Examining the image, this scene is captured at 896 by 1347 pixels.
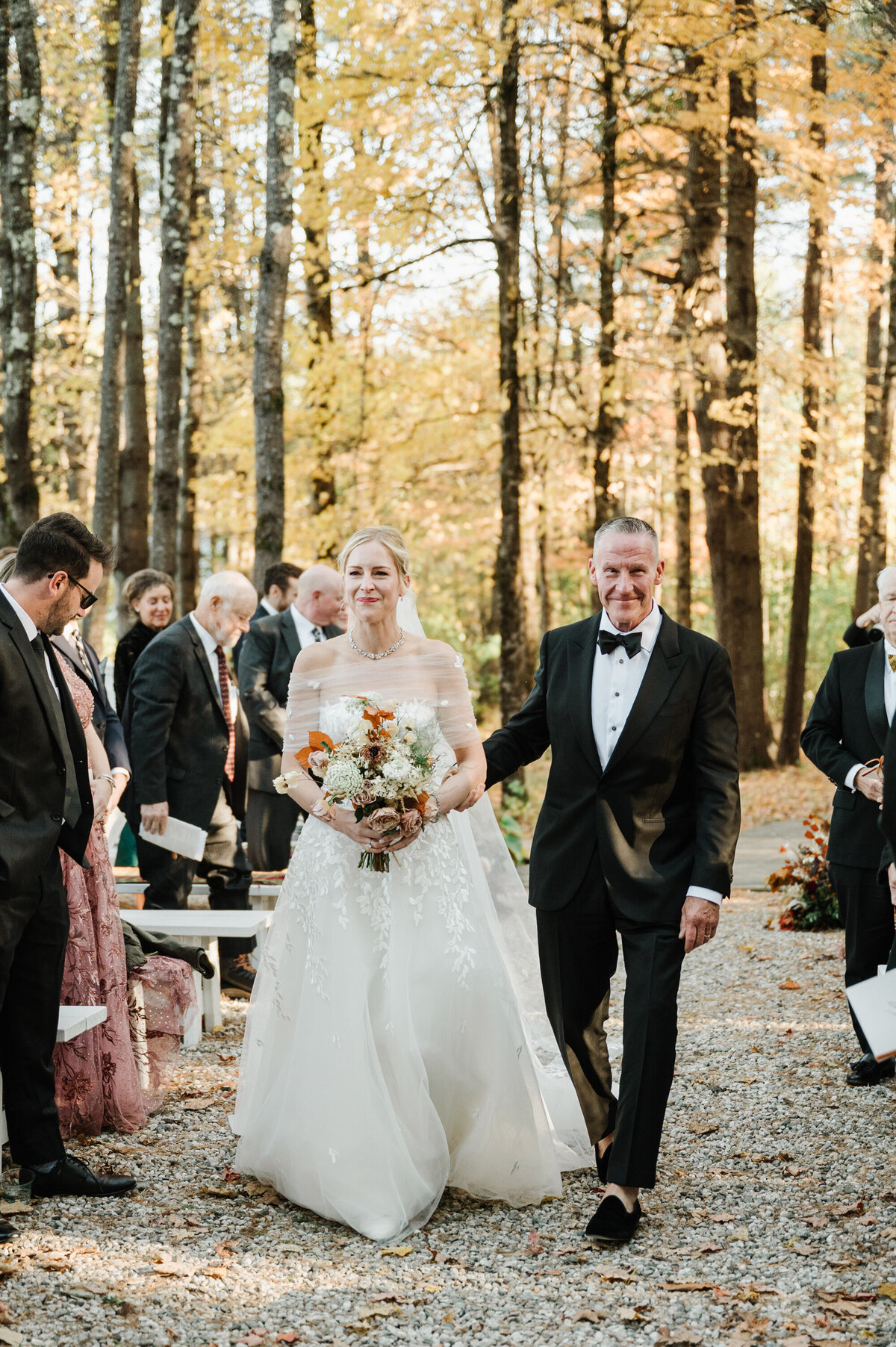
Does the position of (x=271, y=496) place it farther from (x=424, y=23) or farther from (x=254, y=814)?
(x=424, y=23)

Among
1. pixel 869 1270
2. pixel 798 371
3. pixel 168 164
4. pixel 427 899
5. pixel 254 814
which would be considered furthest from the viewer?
pixel 798 371

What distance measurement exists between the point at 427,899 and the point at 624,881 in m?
0.78

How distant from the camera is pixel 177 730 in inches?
Result: 284

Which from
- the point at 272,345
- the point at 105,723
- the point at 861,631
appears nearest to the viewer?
the point at 105,723

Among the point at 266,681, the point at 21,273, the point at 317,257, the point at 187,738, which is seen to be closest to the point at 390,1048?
the point at 187,738

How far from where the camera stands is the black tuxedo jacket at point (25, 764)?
4.21 meters

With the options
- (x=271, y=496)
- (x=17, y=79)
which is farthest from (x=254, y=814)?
(x=17, y=79)

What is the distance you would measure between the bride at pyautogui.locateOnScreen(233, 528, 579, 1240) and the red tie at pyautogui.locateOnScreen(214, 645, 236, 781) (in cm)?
A: 248

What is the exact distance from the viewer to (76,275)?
72.6 feet

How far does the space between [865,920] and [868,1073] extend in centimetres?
70

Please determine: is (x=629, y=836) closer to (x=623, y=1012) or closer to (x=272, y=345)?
(x=623, y=1012)

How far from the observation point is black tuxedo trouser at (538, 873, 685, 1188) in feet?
13.8

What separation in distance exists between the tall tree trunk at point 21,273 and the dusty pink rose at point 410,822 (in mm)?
8649

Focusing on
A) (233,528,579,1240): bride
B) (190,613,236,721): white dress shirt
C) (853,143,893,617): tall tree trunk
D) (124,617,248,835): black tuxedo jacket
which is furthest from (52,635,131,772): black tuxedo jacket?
(853,143,893,617): tall tree trunk
